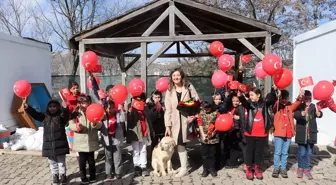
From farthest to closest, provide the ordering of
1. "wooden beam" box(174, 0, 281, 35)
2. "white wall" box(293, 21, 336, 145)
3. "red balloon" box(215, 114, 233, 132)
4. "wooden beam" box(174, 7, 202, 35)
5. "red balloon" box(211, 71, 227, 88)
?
"white wall" box(293, 21, 336, 145) → "wooden beam" box(174, 7, 202, 35) → "wooden beam" box(174, 0, 281, 35) → "red balloon" box(211, 71, 227, 88) → "red balloon" box(215, 114, 233, 132)

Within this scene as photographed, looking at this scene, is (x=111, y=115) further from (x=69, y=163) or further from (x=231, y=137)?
(x=231, y=137)

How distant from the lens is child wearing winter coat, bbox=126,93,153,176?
17.1ft

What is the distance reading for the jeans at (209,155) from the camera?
5.20 metres

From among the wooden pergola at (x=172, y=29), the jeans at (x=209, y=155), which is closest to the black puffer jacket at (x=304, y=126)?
the wooden pergola at (x=172, y=29)

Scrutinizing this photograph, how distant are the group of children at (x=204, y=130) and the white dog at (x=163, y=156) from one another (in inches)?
8.0

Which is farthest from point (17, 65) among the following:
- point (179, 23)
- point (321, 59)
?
point (321, 59)

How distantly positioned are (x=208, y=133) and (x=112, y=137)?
63.6 inches

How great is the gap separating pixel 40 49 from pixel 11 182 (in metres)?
6.95

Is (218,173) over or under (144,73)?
under

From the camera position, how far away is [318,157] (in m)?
6.45

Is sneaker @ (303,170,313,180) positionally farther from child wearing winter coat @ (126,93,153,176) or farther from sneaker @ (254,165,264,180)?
child wearing winter coat @ (126,93,153,176)

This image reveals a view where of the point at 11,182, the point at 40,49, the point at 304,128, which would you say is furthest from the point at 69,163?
the point at 40,49

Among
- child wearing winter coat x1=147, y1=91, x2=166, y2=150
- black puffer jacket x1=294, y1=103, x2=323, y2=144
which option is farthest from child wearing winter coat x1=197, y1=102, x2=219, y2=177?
black puffer jacket x1=294, y1=103, x2=323, y2=144

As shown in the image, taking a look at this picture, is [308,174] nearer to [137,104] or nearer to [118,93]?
[137,104]
